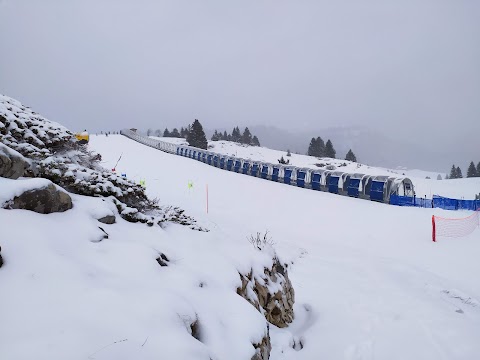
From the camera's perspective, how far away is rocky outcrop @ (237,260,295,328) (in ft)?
18.4

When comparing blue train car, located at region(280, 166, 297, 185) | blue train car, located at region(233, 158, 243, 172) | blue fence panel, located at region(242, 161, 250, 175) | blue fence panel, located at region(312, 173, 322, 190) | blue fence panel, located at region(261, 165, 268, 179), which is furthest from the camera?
blue train car, located at region(233, 158, 243, 172)

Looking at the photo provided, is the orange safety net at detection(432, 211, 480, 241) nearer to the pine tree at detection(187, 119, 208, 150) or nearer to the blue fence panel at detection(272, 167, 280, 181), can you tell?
the blue fence panel at detection(272, 167, 280, 181)

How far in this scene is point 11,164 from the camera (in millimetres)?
5137

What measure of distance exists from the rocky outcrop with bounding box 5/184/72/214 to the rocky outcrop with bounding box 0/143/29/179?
97 centimetres

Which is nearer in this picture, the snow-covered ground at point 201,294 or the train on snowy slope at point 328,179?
the snow-covered ground at point 201,294

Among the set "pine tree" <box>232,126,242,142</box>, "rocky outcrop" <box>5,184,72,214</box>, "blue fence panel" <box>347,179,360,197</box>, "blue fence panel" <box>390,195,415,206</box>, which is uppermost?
"pine tree" <box>232,126,242,142</box>

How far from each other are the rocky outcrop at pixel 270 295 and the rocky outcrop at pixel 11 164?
15.1ft

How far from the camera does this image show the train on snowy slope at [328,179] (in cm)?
2389

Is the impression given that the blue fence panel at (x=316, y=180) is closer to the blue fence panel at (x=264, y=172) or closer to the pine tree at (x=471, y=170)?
the blue fence panel at (x=264, y=172)

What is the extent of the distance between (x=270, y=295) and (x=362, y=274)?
5.23 metres

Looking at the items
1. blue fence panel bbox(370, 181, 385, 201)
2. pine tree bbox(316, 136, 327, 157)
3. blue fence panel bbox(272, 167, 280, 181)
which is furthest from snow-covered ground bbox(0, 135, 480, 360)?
pine tree bbox(316, 136, 327, 157)

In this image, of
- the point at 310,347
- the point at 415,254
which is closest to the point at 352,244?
the point at 415,254

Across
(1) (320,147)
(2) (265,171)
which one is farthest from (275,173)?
(1) (320,147)

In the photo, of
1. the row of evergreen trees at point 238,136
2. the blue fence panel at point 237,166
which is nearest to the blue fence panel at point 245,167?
the blue fence panel at point 237,166
